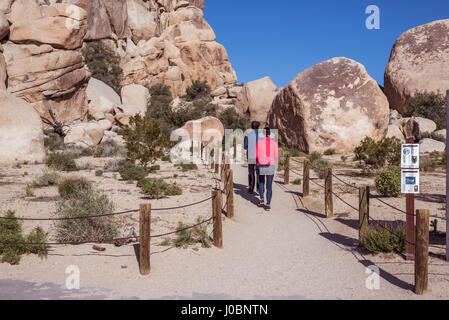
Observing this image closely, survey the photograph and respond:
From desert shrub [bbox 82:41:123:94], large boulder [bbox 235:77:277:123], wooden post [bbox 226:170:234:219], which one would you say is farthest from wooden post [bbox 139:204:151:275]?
desert shrub [bbox 82:41:123:94]

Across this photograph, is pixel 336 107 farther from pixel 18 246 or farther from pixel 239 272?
pixel 18 246

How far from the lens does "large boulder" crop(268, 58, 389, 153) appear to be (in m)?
18.0

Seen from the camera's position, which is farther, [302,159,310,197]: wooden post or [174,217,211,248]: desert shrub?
[302,159,310,197]: wooden post

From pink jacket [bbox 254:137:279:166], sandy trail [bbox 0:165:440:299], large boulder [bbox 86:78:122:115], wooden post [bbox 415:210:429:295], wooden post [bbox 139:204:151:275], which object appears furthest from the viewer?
large boulder [bbox 86:78:122:115]

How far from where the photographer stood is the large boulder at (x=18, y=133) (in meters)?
16.5

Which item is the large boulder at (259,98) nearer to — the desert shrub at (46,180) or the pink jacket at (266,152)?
the desert shrub at (46,180)

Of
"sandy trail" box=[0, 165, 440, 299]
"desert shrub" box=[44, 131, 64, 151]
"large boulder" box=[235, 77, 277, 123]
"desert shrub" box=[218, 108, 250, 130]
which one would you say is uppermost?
"large boulder" box=[235, 77, 277, 123]

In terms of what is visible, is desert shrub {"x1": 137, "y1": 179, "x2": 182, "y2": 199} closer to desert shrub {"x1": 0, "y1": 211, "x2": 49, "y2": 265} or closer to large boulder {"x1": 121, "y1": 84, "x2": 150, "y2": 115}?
desert shrub {"x1": 0, "y1": 211, "x2": 49, "y2": 265}

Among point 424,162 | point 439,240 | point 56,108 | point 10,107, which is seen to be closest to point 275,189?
point 439,240

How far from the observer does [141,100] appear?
38938 millimetres

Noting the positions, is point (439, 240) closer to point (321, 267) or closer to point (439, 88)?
point (321, 267)

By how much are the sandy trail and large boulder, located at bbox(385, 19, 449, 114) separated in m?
22.6

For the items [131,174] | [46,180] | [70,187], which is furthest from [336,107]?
[46,180]

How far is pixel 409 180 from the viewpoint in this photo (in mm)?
5457
